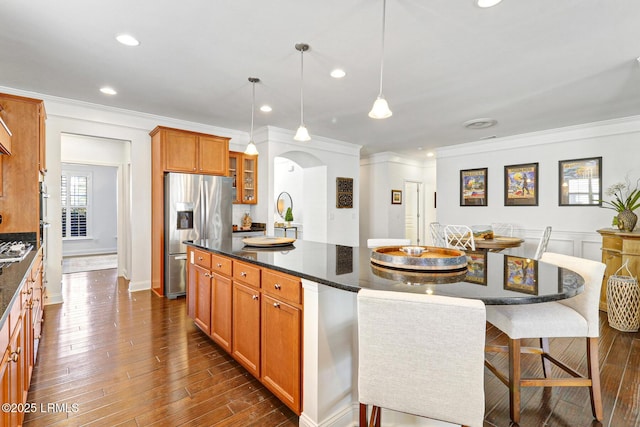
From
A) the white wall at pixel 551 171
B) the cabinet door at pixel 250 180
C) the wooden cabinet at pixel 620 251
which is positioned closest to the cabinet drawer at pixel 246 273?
the cabinet door at pixel 250 180

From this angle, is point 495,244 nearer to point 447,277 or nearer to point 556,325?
point 556,325

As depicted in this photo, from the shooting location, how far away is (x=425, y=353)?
1108 mm

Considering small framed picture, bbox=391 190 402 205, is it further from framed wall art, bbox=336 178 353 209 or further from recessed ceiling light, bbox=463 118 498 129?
recessed ceiling light, bbox=463 118 498 129

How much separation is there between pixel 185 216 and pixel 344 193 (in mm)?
3284

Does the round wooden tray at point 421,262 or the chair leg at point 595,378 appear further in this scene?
the chair leg at point 595,378

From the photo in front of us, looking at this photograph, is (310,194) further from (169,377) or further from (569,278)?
(569,278)

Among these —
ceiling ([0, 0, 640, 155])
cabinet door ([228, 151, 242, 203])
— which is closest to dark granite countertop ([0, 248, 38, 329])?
ceiling ([0, 0, 640, 155])

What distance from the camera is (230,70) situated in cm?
312

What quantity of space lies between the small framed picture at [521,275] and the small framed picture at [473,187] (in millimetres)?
4604

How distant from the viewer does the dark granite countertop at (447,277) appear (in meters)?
1.25

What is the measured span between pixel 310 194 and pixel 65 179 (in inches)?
251

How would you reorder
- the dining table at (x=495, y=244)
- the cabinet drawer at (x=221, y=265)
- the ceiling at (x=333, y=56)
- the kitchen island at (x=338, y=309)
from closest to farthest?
the kitchen island at (x=338, y=309) < the ceiling at (x=333, y=56) < the cabinet drawer at (x=221, y=265) < the dining table at (x=495, y=244)

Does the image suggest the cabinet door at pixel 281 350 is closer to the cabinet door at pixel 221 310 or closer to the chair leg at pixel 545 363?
the cabinet door at pixel 221 310

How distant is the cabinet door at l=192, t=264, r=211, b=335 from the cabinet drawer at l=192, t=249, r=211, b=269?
0.04 m
